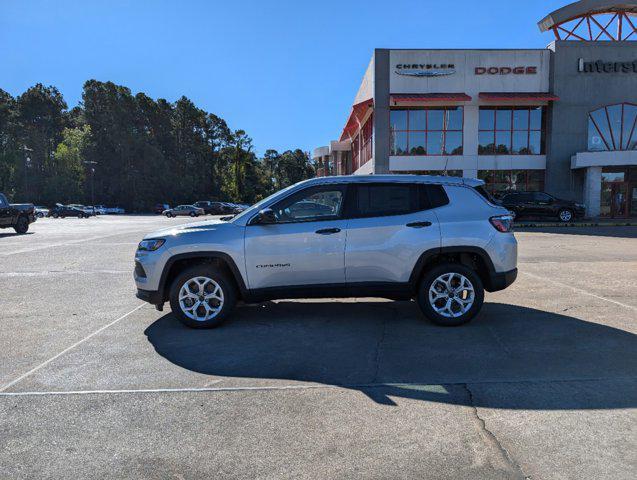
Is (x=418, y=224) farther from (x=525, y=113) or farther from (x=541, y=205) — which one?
(x=525, y=113)

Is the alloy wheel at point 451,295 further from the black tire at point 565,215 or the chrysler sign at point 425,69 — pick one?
the chrysler sign at point 425,69

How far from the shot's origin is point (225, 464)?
9.23 feet

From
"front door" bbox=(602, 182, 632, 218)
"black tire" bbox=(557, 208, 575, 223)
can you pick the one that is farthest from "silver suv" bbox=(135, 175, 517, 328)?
"front door" bbox=(602, 182, 632, 218)

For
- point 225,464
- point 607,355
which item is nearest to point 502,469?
point 225,464

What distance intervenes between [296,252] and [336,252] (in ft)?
1.53

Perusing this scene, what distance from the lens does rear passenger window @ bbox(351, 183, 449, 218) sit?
570 centimetres

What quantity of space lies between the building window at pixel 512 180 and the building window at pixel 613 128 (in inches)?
148

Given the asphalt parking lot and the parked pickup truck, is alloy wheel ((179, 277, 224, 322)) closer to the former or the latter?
the asphalt parking lot

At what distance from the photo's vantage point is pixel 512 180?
3095 cm

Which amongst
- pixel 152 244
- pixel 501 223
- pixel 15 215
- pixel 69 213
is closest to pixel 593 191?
pixel 501 223

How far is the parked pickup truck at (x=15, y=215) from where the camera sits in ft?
70.4

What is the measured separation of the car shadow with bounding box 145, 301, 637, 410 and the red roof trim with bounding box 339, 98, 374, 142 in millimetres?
26330

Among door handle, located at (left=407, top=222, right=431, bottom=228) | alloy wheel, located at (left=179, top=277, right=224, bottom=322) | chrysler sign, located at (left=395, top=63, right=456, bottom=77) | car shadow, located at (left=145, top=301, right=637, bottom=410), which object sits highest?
chrysler sign, located at (left=395, top=63, right=456, bottom=77)

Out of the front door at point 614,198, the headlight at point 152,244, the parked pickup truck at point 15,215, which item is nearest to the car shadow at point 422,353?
the headlight at point 152,244
